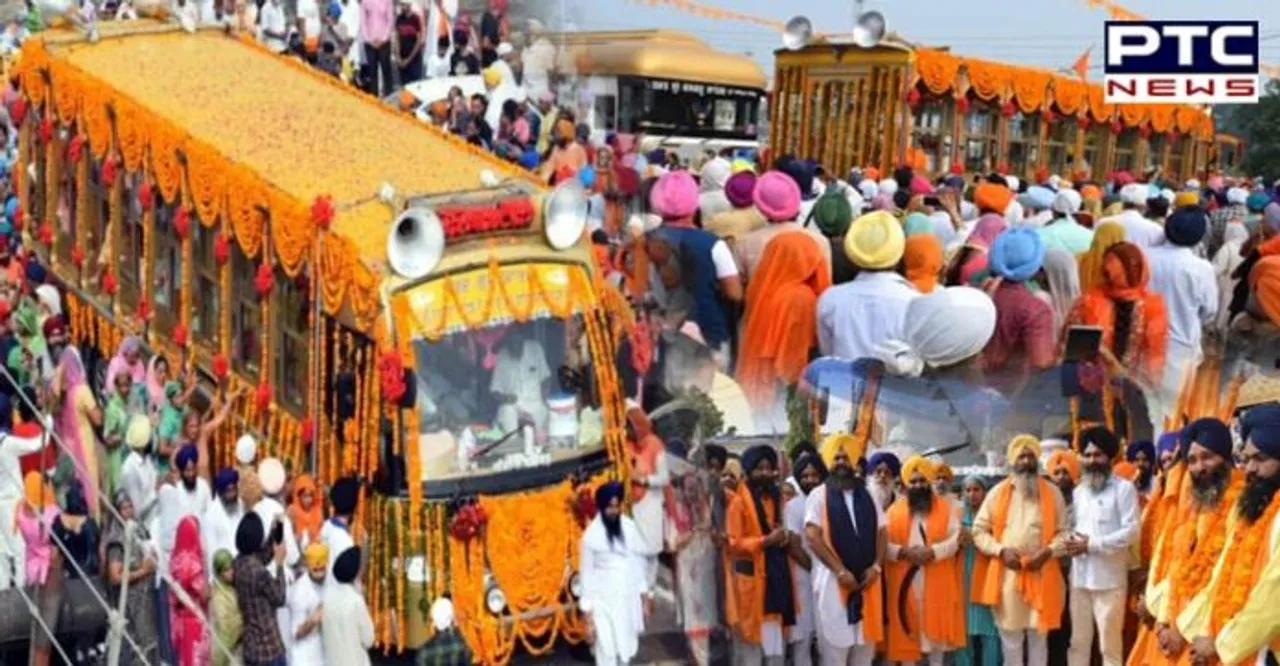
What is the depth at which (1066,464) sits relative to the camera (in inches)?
244

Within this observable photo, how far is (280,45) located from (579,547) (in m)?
10.0

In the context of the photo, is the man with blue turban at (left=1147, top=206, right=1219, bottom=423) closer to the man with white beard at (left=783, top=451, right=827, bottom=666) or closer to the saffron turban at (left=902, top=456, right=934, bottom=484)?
the saffron turban at (left=902, top=456, right=934, bottom=484)

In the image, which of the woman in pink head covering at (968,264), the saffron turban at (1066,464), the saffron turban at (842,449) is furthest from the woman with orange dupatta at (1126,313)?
the saffron turban at (842,449)

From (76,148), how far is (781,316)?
5464mm

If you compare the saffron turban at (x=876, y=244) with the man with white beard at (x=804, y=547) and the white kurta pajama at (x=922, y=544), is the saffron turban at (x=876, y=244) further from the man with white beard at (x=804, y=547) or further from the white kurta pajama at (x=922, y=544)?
the white kurta pajama at (x=922, y=544)

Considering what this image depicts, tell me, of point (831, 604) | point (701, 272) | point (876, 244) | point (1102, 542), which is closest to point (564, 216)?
point (701, 272)

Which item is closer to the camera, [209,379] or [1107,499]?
[1107,499]

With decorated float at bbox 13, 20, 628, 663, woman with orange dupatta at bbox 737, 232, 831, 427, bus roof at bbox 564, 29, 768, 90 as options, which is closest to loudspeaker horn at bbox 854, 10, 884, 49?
bus roof at bbox 564, 29, 768, 90

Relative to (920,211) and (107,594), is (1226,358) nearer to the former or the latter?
(920,211)

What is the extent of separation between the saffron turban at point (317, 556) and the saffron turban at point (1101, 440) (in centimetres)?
304

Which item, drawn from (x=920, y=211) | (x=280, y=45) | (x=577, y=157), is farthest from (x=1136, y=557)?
(x=280, y=45)

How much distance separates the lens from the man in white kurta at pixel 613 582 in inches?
278

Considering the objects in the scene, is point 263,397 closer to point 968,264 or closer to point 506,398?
point 506,398

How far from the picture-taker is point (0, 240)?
1234 centimetres
